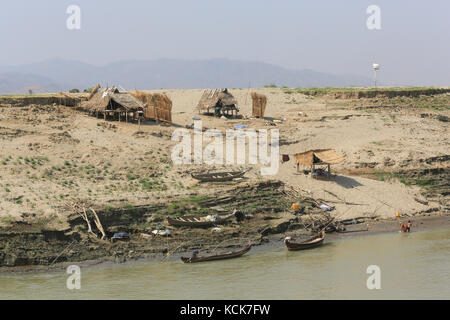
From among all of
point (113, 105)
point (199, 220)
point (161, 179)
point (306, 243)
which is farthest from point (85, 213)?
point (113, 105)

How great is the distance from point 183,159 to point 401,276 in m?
11.6

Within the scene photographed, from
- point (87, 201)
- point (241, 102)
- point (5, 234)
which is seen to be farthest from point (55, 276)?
point (241, 102)

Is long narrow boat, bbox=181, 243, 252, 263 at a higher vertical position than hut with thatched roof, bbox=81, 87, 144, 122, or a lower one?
lower

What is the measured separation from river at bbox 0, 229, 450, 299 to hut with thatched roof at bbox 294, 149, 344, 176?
5402 mm

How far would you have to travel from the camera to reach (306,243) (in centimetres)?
2275

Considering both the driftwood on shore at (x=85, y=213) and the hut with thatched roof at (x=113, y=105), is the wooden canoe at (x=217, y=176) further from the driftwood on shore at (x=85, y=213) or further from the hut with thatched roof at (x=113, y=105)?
the hut with thatched roof at (x=113, y=105)

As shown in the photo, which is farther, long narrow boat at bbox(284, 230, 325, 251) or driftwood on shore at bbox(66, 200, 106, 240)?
long narrow boat at bbox(284, 230, 325, 251)

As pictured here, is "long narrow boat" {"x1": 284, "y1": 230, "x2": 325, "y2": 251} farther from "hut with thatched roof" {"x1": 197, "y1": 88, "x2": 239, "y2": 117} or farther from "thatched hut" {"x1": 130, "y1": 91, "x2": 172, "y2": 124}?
"hut with thatched roof" {"x1": 197, "y1": 88, "x2": 239, "y2": 117}

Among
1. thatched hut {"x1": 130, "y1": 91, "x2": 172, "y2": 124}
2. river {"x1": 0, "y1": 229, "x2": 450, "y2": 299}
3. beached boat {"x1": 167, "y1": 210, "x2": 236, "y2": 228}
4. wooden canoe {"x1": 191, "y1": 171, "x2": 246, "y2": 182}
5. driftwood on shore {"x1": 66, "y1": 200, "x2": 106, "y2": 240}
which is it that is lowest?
river {"x1": 0, "y1": 229, "x2": 450, "y2": 299}

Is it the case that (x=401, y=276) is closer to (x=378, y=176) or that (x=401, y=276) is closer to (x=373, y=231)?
(x=373, y=231)

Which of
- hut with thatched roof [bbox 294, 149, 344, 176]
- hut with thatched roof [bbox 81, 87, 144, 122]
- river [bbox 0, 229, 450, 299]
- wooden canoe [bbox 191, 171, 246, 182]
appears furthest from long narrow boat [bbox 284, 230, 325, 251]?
hut with thatched roof [bbox 81, 87, 144, 122]

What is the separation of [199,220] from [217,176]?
3.28m

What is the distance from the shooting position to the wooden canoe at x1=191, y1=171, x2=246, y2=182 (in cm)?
2608

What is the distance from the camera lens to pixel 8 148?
26359 millimetres
